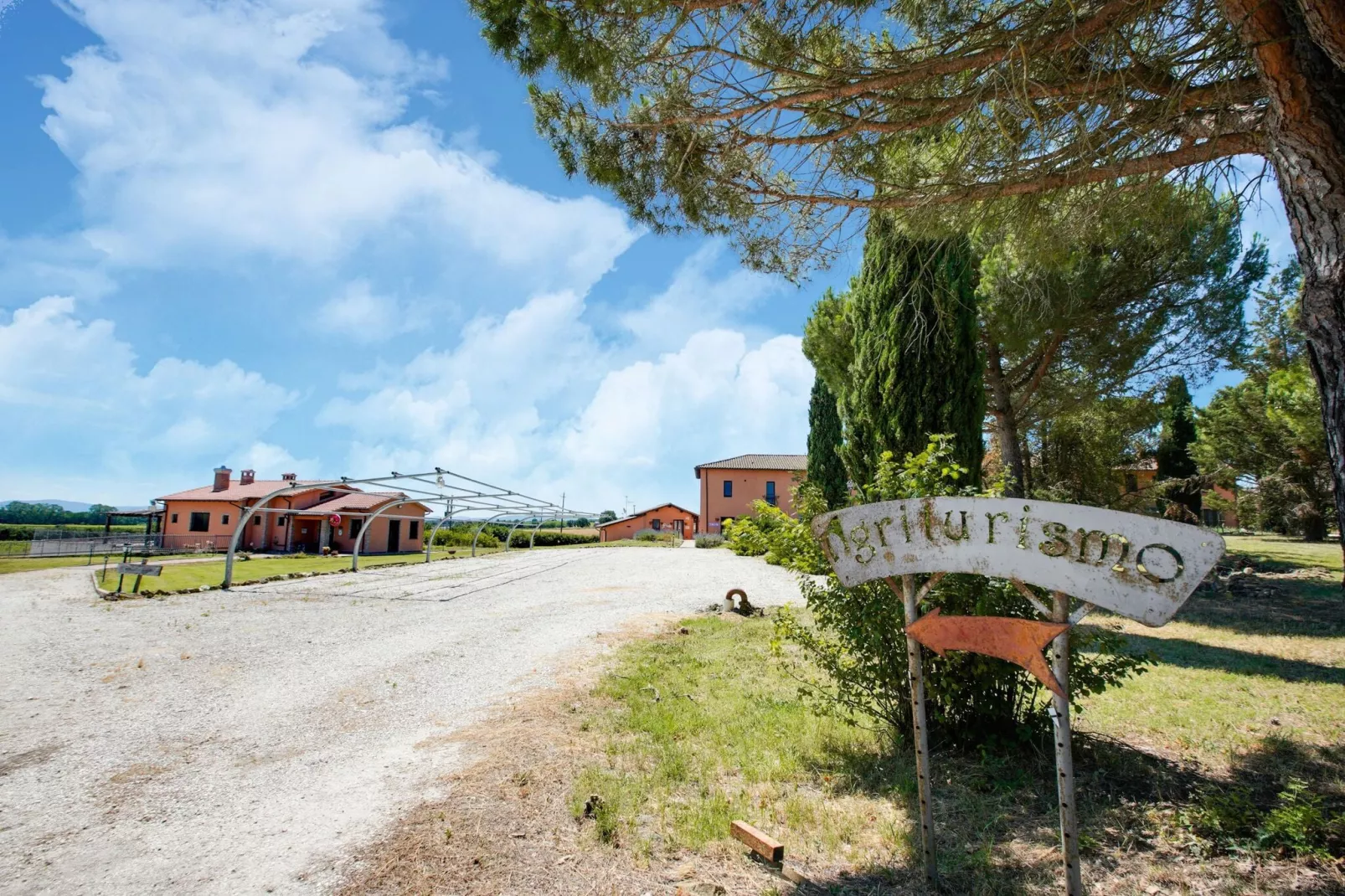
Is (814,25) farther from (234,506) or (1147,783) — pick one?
(234,506)

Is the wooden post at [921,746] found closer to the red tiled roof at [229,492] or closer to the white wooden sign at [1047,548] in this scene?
the white wooden sign at [1047,548]

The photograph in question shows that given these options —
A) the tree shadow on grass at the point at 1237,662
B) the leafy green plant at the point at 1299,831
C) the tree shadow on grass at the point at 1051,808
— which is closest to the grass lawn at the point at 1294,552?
the tree shadow on grass at the point at 1237,662

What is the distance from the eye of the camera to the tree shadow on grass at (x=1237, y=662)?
5.88 metres

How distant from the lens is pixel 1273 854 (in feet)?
8.43

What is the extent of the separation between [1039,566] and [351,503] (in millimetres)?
34535

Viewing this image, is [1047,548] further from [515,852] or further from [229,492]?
[229,492]

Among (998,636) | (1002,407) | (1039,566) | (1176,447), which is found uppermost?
(1176,447)

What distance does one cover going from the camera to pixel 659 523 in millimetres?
47531

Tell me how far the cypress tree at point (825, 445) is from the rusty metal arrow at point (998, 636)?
57.2ft

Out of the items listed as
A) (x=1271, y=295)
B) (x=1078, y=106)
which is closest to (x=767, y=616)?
(x=1078, y=106)

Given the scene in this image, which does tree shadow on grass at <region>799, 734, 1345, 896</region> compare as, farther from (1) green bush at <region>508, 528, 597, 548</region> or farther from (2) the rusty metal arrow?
(1) green bush at <region>508, 528, 597, 548</region>

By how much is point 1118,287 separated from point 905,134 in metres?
8.73

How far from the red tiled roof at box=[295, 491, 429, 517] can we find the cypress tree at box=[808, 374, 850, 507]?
18.8 meters

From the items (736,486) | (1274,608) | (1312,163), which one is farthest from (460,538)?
(1312,163)
